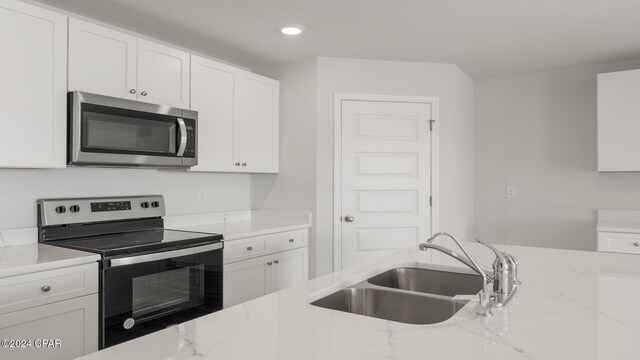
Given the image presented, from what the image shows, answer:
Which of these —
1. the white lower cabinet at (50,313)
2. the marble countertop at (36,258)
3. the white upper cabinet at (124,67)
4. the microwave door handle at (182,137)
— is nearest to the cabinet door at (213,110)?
the white upper cabinet at (124,67)

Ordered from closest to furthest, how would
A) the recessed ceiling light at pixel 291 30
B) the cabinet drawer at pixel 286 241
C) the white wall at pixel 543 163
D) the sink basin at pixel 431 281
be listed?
the sink basin at pixel 431 281 < the recessed ceiling light at pixel 291 30 < the cabinet drawer at pixel 286 241 < the white wall at pixel 543 163

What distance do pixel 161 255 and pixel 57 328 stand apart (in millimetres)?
583

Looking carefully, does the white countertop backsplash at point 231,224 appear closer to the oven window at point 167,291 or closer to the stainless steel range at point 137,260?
the stainless steel range at point 137,260

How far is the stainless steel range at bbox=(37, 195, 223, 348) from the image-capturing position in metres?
2.15

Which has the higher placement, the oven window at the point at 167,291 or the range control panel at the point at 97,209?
the range control panel at the point at 97,209

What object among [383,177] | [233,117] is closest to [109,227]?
[233,117]

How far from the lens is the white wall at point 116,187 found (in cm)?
240

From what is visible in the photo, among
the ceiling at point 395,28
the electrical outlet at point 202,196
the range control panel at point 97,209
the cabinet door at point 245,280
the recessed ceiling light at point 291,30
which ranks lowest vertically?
the cabinet door at point 245,280

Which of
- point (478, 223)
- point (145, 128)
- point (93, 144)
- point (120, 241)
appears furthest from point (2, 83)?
point (478, 223)

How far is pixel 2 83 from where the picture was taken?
82.2 inches

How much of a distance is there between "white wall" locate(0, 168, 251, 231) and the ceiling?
1020 mm

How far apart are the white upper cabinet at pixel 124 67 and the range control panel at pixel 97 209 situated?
65 centimetres

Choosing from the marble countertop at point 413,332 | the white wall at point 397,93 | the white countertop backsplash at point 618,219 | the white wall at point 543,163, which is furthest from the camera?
the white wall at point 543,163

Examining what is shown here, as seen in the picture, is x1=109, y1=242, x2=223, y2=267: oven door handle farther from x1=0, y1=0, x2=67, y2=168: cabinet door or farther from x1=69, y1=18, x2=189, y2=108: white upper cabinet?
x1=69, y1=18, x2=189, y2=108: white upper cabinet
